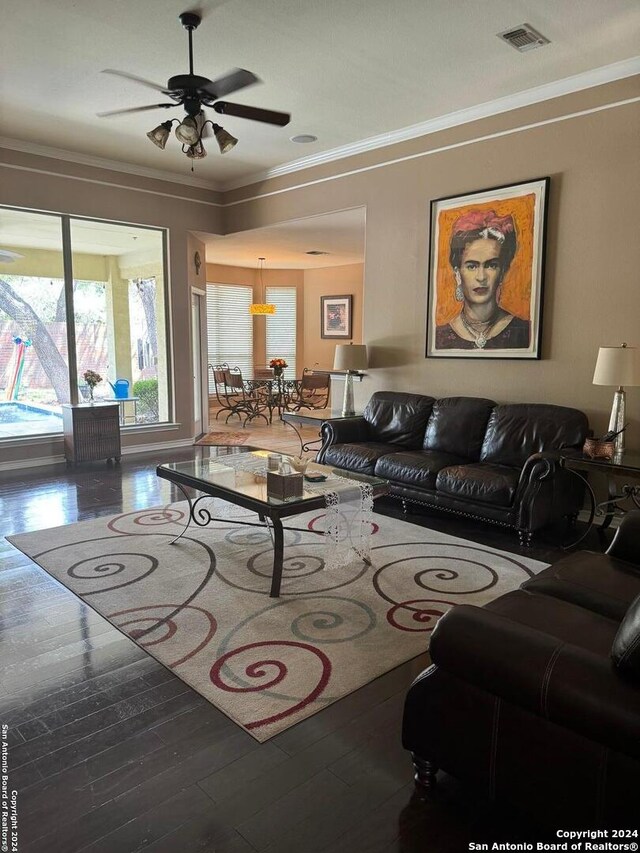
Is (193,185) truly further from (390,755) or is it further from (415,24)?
(390,755)

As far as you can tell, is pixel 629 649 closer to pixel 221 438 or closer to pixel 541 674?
pixel 541 674

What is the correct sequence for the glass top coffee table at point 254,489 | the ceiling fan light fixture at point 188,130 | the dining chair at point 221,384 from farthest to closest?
the dining chair at point 221,384, the ceiling fan light fixture at point 188,130, the glass top coffee table at point 254,489

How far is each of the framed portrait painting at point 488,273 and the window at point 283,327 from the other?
7017mm

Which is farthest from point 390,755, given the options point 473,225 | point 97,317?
point 97,317

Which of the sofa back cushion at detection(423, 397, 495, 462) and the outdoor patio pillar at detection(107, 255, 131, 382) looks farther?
the outdoor patio pillar at detection(107, 255, 131, 382)

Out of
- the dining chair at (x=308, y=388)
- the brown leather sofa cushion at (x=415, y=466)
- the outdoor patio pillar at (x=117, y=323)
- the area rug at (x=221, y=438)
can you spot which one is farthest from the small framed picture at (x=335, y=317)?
the brown leather sofa cushion at (x=415, y=466)

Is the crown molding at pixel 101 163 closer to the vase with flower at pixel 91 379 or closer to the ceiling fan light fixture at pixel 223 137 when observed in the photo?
the vase with flower at pixel 91 379

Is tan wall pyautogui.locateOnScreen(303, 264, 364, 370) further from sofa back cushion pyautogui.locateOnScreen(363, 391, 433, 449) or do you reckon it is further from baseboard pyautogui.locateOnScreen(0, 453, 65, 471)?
baseboard pyautogui.locateOnScreen(0, 453, 65, 471)

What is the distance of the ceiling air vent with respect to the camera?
141 inches

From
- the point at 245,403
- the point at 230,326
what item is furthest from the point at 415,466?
the point at 230,326

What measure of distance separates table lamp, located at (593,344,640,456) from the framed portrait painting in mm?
880

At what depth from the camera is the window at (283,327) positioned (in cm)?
1205

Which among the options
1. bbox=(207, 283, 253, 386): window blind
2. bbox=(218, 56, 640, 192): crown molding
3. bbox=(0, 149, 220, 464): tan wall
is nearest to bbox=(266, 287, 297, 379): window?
bbox=(207, 283, 253, 386): window blind

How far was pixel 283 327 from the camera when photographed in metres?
12.2
